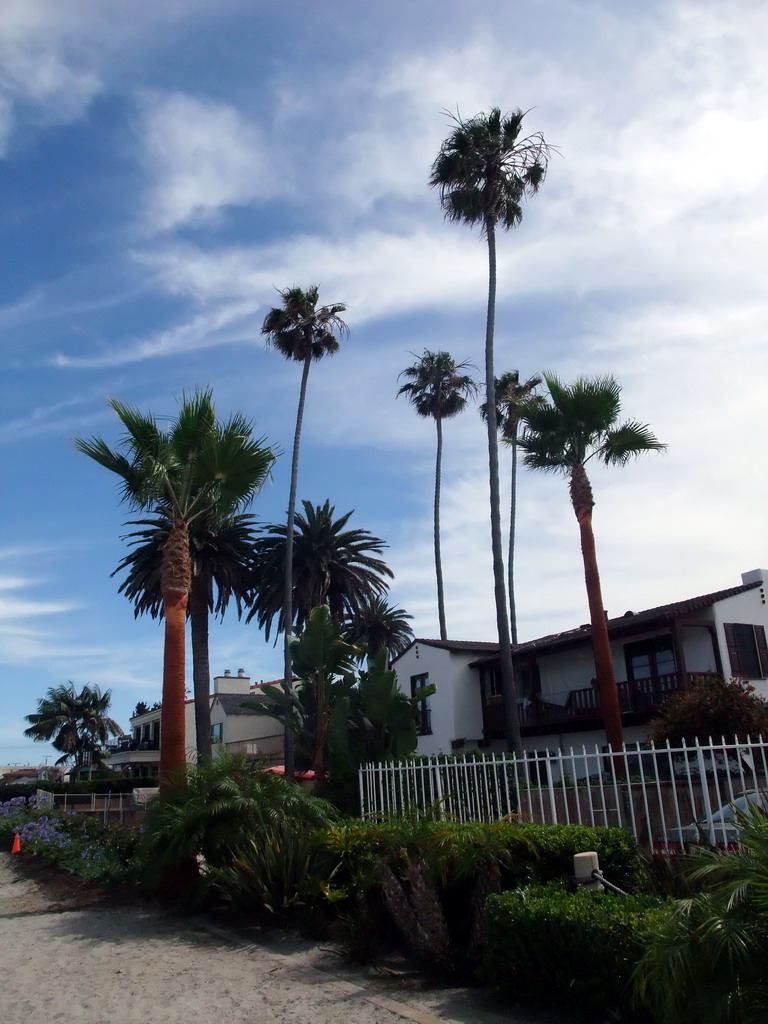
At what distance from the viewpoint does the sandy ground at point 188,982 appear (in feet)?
22.0

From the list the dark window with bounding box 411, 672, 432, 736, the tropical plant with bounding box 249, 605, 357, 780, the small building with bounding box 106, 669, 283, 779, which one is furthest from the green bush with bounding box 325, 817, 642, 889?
the small building with bounding box 106, 669, 283, 779

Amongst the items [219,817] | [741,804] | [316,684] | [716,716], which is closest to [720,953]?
[741,804]

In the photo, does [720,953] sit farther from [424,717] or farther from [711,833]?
[424,717]

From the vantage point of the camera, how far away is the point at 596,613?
828 inches

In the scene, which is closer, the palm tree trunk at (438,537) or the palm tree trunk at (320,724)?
the palm tree trunk at (320,724)

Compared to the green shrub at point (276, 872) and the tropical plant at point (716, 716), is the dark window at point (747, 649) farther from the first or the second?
the green shrub at point (276, 872)

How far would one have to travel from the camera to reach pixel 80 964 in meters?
8.59

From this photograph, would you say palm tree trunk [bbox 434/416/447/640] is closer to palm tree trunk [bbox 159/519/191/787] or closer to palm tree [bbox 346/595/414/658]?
palm tree [bbox 346/595/414/658]

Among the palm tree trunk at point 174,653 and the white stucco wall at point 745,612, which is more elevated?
the white stucco wall at point 745,612

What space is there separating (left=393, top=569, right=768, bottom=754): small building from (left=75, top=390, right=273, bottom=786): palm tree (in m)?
15.0

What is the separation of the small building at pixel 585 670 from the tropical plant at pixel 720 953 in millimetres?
20586

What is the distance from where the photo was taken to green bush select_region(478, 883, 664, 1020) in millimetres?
5934

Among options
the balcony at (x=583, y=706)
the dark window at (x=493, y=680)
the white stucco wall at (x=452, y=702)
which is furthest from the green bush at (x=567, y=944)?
the dark window at (x=493, y=680)

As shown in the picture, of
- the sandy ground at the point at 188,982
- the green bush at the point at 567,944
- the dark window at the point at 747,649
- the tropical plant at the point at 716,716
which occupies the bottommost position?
the sandy ground at the point at 188,982
